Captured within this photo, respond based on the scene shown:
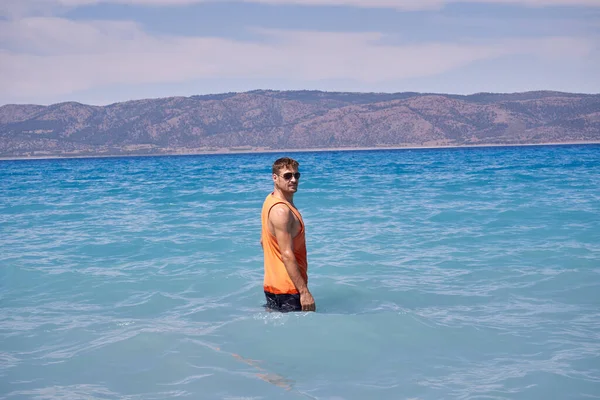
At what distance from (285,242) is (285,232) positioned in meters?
0.08

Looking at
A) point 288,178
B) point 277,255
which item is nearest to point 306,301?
point 277,255

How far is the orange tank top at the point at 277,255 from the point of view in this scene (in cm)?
514

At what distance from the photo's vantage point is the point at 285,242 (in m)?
5.02

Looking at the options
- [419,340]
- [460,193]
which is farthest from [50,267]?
[460,193]

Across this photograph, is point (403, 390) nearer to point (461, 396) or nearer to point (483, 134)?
point (461, 396)

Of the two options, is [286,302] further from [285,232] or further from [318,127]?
→ [318,127]

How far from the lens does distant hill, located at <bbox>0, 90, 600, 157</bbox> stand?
6521 inches

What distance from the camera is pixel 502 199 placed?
1744cm

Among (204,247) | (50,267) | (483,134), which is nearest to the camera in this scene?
(50,267)

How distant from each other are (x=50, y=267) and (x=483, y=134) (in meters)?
168

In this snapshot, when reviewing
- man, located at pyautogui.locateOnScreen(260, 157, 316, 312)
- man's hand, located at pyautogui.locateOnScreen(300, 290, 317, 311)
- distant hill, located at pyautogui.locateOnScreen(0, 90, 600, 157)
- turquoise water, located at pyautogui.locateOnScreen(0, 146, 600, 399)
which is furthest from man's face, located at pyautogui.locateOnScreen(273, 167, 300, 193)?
distant hill, located at pyautogui.locateOnScreen(0, 90, 600, 157)

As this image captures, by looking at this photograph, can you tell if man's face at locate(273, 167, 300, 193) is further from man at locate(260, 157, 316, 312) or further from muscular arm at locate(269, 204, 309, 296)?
muscular arm at locate(269, 204, 309, 296)

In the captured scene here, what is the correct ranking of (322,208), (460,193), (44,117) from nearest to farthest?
(322,208) → (460,193) → (44,117)

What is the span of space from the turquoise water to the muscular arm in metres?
0.52
